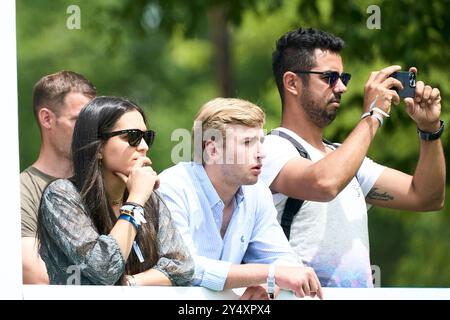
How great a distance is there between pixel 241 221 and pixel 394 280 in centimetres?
737

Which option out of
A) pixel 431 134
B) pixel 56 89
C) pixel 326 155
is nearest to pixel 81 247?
pixel 56 89

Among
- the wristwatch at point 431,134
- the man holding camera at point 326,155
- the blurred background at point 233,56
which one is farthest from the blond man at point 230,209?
the wristwatch at point 431,134

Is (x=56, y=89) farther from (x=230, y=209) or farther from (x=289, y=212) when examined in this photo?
(x=289, y=212)

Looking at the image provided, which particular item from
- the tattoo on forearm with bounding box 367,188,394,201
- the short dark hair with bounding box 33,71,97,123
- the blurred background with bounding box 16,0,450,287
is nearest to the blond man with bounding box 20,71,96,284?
the short dark hair with bounding box 33,71,97,123

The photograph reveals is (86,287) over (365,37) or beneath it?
beneath

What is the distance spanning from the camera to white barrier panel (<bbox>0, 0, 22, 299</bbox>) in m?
3.44

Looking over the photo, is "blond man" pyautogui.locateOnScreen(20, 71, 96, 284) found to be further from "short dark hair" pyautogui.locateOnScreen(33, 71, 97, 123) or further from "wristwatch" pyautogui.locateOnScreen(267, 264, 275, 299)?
"wristwatch" pyautogui.locateOnScreen(267, 264, 275, 299)

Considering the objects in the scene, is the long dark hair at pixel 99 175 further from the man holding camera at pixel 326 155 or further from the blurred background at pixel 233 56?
the man holding camera at pixel 326 155

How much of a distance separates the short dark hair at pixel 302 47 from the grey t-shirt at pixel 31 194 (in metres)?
0.91

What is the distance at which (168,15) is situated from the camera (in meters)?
7.28

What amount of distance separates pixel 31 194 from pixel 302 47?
1.08 m

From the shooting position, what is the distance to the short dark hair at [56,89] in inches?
142
